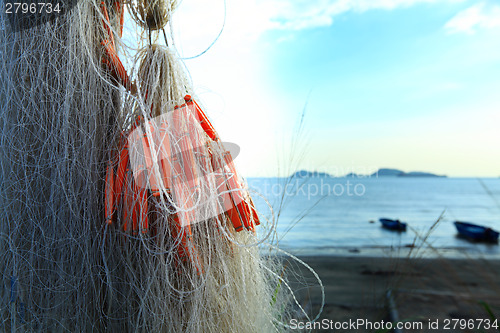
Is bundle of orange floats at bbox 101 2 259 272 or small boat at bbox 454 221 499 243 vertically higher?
bundle of orange floats at bbox 101 2 259 272

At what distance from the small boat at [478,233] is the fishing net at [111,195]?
14.7m

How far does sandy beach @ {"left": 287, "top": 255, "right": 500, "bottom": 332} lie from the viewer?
62.7 inches

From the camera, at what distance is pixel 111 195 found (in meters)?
1.60

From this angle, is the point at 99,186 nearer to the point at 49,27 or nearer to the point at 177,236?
the point at 177,236

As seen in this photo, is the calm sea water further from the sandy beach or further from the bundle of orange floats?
the sandy beach

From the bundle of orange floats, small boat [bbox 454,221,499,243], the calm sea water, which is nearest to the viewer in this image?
the bundle of orange floats

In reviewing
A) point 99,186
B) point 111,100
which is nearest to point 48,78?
point 111,100

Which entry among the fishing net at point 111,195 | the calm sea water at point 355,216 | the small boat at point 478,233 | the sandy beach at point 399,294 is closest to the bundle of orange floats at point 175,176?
the fishing net at point 111,195

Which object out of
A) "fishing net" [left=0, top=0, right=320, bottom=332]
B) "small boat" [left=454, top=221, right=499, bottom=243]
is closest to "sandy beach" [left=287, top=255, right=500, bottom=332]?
"fishing net" [left=0, top=0, right=320, bottom=332]

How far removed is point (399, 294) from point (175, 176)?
1.40 metres

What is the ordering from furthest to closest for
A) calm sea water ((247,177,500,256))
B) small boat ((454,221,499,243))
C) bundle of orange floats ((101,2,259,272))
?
small boat ((454,221,499,243))
calm sea water ((247,177,500,256))
bundle of orange floats ((101,2,259,272))

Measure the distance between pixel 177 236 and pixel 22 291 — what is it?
90cm

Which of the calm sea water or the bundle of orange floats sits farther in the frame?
the calm sea water

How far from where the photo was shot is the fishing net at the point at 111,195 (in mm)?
1628
